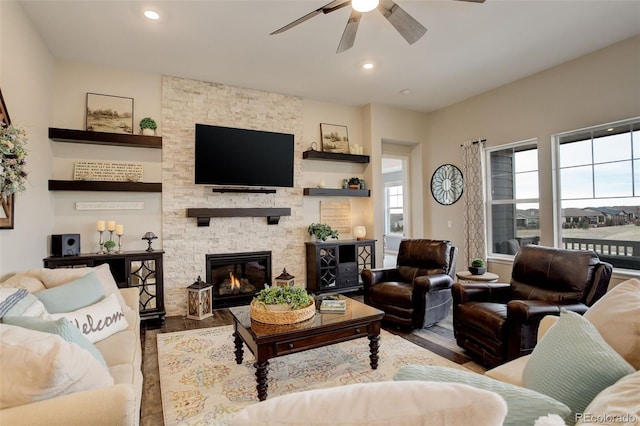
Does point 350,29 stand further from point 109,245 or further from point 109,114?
point 109,245

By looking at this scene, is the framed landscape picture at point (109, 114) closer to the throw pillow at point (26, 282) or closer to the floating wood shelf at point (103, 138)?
the floating wood shelf at point (103, 138)

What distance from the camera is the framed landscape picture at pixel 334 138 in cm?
548

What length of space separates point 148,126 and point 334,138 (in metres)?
2.75

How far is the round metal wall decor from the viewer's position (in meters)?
5.53

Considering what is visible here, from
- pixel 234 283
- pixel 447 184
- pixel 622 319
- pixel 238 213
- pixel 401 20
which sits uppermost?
pixel 401 20

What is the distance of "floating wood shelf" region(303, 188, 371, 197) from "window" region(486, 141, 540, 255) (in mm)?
1950

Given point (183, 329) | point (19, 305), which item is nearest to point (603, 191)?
point (183, 329)

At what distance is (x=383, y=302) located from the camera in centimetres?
378

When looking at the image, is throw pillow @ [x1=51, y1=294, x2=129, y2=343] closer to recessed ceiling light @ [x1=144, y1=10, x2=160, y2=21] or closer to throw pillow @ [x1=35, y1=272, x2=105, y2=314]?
throw pillow @ [x1=35, y1=272, x2=105, y2=314]

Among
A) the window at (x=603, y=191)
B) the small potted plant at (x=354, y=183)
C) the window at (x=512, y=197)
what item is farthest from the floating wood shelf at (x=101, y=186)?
the window at (x=603, y=191)

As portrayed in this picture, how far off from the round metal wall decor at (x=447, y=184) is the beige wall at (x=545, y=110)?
0.11 meters

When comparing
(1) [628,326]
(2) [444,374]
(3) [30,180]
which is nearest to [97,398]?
(2) [444,374]

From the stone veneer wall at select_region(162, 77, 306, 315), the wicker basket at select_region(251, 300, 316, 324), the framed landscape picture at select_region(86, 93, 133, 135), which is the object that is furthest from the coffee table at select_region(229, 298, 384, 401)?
the framed landscape picture at select_region(86, 93, 133, 135)

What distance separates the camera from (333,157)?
17.5 ft
